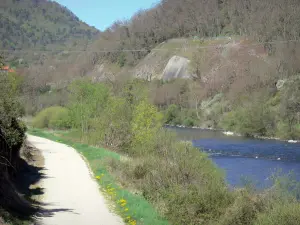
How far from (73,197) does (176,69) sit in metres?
106

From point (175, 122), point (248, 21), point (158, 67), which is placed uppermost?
point (248, 21)

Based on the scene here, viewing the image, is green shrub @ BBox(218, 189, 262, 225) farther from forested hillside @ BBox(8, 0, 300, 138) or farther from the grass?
forested hillside @ BBox(8, 0, 300, 138)

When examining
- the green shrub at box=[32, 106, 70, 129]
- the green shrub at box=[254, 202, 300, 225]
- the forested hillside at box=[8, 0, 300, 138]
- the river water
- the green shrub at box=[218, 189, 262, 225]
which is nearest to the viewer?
the green shrub at box=[254, 202, 300, 225]

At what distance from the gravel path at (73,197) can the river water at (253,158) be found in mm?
9807

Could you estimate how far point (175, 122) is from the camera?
297 ft

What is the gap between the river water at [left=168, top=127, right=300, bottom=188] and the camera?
31.3m

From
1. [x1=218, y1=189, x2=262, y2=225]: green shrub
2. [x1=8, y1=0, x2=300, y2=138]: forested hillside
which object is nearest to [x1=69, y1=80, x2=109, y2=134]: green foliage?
[x1=8, y1=0, x2=300, y2=138]: forested hillside

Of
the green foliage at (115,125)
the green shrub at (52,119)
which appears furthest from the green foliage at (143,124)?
the green shrub at (52,119)

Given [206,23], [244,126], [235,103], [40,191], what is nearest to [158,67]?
[206,23]

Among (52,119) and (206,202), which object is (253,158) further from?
(52,119)

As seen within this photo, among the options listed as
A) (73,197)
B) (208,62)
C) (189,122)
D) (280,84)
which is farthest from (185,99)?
(73,197)

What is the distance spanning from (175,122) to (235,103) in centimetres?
1268

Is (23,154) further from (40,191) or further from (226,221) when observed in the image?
(226,221)

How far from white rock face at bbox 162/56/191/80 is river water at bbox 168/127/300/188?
198ft
